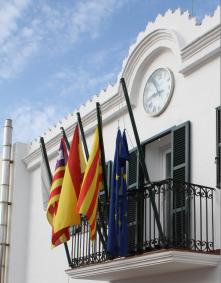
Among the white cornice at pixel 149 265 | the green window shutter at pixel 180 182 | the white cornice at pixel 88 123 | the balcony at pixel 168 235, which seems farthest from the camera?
the white cornice at pixel 88 123

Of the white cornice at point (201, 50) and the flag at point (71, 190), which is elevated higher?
the white cornice at point (201, 50)

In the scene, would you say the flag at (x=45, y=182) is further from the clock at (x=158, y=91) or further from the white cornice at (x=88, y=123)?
the clock at (x=158, y=91)

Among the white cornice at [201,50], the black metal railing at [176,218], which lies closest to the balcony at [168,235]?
the black metal railing at [176,218]

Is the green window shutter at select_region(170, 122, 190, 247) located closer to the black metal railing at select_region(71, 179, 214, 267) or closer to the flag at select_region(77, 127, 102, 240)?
the black metal railing at select_region(71, 179, 214, 267)

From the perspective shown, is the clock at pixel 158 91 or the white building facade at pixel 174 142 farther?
the clock at pixel 158 91

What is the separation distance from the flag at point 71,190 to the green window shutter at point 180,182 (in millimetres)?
1796

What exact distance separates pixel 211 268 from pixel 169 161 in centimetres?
284

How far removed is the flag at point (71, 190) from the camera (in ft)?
38.9

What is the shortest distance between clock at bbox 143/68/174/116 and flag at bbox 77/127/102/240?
142cm

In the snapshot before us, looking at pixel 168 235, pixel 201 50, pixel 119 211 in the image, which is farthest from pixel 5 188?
pixel 201 50

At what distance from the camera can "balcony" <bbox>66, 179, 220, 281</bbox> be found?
33.9 feet

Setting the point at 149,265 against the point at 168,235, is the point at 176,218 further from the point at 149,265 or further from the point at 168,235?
the point at 149,265

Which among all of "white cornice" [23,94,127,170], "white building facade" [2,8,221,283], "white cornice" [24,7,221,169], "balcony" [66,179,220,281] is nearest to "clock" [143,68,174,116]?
"white building facade" [2,8,221,283]

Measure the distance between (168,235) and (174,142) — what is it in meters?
1.79
